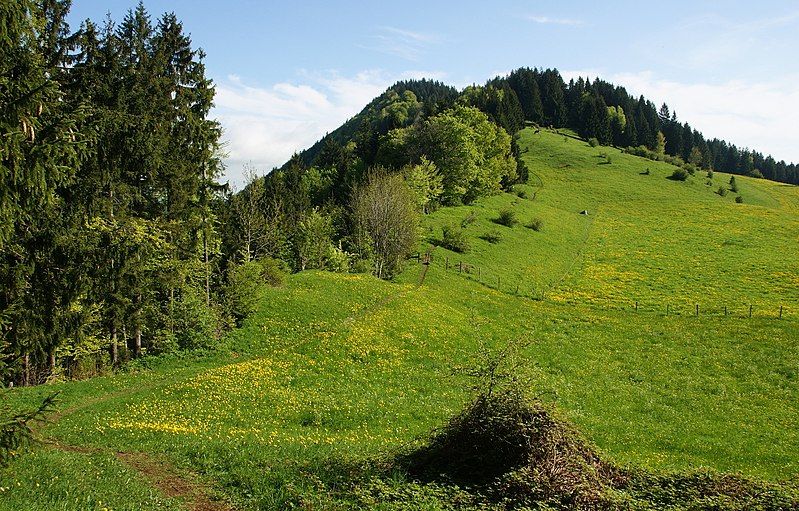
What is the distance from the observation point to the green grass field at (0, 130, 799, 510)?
16172mm

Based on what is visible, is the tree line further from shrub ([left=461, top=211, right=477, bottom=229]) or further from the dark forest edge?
shrub ([left=461, top=211, right=477, bottom=229])

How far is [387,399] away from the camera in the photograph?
2656 centimetres

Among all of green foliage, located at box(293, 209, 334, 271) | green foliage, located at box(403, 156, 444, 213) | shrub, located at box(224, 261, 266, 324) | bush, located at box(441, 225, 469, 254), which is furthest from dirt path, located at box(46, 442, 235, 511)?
green foliage, located at box(403, 156, 444, 213)

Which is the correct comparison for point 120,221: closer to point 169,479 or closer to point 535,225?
point 169,479

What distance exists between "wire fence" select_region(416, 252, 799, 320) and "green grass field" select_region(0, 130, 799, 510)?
1.06ft

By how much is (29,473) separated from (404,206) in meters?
49.8

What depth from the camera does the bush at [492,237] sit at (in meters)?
70.2

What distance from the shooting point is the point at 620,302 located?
5419 cm

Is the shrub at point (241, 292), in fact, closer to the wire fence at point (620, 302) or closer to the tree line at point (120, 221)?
the tree line at point (120, 221)

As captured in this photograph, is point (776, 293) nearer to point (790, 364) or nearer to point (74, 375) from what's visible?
point (790, 364)

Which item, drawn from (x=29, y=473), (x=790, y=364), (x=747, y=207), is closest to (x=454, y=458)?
(x=29, y=473)

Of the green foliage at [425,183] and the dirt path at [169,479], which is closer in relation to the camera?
the dirt path at [169,479]

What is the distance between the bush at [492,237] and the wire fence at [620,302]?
10.1m

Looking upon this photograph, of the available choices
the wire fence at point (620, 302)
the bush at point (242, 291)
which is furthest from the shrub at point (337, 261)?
the bush at point (242, 291)
